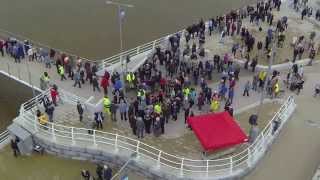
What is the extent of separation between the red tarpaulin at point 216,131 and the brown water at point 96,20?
50.3 ft

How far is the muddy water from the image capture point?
96.7 ft

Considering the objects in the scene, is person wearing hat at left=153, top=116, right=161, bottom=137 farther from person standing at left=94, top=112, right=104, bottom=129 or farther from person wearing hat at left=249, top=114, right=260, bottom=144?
person wearing hat at left=249, top=114, right=260, bottom=144

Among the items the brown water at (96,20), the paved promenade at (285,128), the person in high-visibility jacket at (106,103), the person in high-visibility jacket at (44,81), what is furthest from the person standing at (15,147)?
the brown water at (96,20)

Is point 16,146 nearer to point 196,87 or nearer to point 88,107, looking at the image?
point 88,107

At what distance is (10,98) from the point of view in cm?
3120

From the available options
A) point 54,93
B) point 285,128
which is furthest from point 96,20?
point 285,128

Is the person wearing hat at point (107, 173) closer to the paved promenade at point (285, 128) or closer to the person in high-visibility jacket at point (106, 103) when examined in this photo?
the paved promenade at point (285, 128)

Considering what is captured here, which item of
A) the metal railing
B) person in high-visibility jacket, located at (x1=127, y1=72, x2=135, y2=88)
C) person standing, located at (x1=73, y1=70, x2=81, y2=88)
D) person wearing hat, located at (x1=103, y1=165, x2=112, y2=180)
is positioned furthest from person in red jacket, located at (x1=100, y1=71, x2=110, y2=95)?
person wearing hat, located at (x1=103, y1=165, x2=112, y2=180)

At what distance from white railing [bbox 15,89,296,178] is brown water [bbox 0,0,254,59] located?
12641 mm

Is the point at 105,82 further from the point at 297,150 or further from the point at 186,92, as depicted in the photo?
the point at 297,150

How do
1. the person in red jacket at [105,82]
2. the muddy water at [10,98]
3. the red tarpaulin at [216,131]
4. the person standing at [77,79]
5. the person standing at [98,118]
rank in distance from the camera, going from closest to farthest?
the red tarpaulin at [216,131] < the person standing at [98,118] < the person in red jacket at [105,82] < the person standing at [77,79] < the muddy water at [10,98]

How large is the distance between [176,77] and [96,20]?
563 inches

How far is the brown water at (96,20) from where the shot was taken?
37031 mm

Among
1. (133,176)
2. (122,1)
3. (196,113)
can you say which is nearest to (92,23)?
(122,1)
